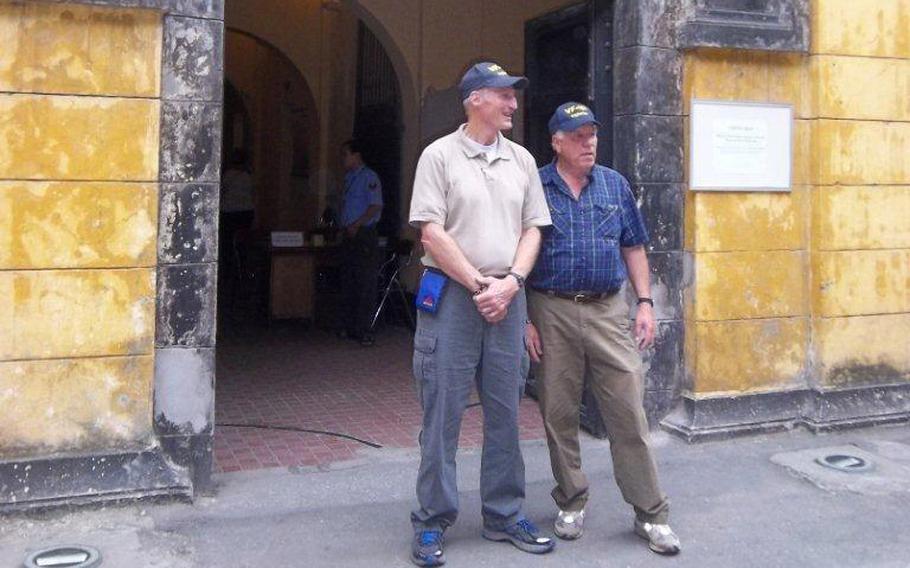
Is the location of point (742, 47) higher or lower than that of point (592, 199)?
higher

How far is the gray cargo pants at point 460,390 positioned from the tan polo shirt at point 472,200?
19 centimetres

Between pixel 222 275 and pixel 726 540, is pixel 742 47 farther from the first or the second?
pixel 222 275

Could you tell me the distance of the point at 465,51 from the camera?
1104cm

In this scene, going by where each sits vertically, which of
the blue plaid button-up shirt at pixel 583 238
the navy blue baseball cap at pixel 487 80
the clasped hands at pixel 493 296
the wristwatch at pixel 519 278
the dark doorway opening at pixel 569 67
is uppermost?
the dark doorway opening at pixel 569 67

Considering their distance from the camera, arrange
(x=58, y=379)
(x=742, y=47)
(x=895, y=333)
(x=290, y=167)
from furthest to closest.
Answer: (x=290, y=167) → (x=895, y=333) → (x=742, y=47) → (x=58, y=379)

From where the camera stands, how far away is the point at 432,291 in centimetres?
412

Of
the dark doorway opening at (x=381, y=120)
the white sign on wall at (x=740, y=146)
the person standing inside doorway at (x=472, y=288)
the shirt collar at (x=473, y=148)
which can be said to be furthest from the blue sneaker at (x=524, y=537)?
the dark doorway opening at (x=381, y=120)

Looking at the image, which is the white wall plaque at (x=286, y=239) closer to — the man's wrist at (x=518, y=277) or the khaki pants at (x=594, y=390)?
the khaki pants at (x=594, y=390)

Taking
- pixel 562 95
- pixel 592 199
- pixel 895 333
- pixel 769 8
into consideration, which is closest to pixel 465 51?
pixel 562 95

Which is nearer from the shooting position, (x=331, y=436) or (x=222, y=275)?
(x=331, y=436)

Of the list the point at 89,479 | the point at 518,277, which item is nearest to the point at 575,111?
the point at 518,277

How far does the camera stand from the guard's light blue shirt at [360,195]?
9492 millimetres

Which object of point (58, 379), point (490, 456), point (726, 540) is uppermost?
point (58, 379)

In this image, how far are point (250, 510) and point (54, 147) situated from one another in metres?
2.01
